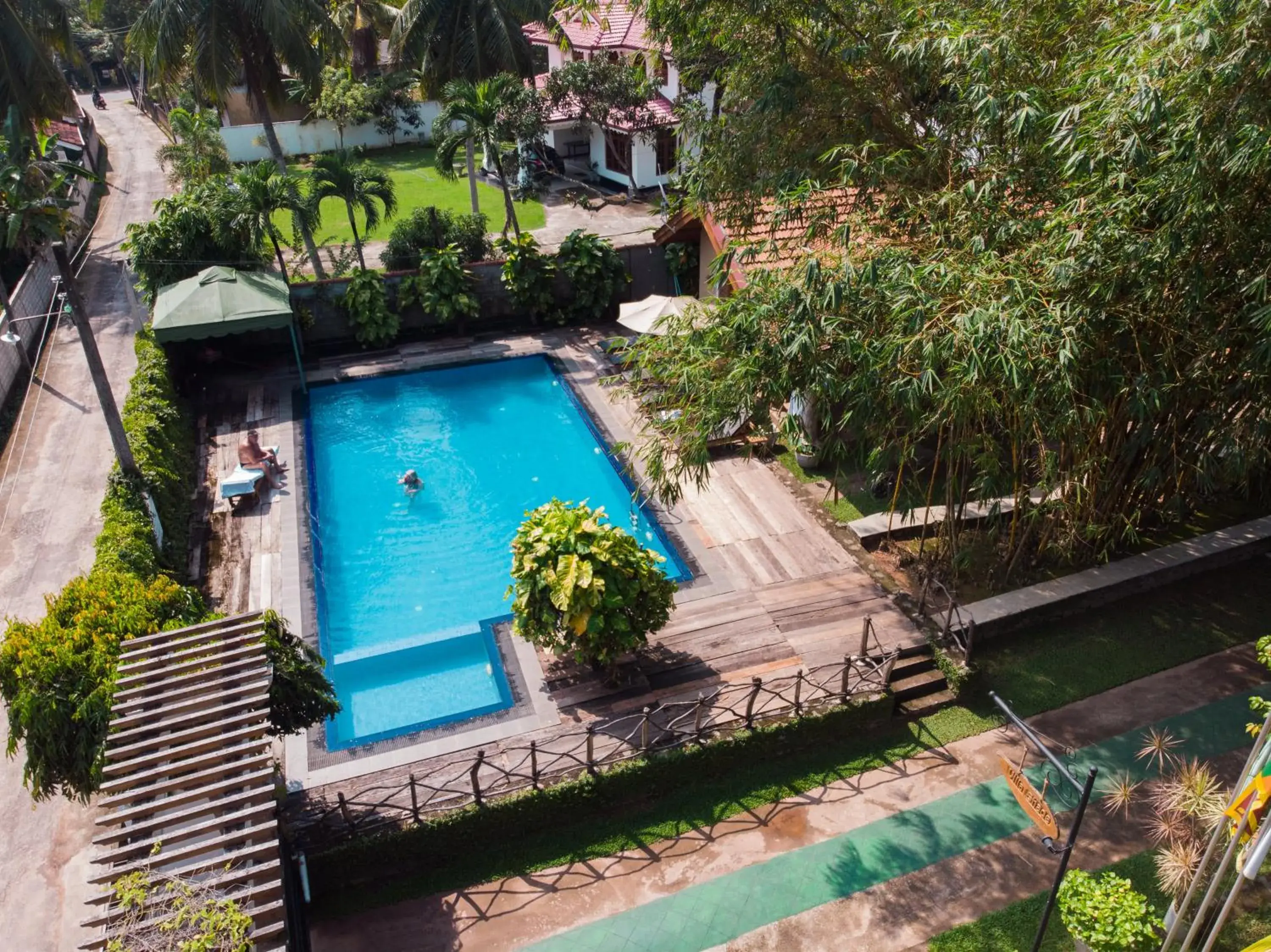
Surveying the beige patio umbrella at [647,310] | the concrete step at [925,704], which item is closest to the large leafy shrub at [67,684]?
the concrete step at [925,704]

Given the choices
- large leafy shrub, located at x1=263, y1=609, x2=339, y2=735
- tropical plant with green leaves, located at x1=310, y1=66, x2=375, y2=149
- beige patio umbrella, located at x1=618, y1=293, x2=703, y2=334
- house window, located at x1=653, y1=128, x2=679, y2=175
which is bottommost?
large leafy shrub, located at x1=263, y1=609, x2=339, y2=735

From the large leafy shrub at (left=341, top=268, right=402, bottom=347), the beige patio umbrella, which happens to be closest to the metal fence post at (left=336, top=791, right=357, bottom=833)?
the beige patio umbrella

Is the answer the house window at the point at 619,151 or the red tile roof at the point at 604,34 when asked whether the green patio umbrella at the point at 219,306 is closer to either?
the red tile roof at the point at 604,34

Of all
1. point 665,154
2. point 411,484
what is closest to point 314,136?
point 665,154

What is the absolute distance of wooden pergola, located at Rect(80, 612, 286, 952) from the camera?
6934 mm

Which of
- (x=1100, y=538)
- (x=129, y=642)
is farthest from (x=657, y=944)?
(x=1100, y=538)

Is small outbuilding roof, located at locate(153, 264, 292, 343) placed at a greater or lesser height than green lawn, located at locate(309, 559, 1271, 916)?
greater

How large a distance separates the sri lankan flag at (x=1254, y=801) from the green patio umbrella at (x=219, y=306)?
17.4m

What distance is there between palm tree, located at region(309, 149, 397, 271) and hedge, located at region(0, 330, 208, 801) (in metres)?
9.78

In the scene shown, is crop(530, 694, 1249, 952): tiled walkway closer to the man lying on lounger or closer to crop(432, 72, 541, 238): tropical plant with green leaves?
the man lying on lounger

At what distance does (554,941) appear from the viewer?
8906mm

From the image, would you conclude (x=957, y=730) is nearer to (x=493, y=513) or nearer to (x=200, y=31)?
(x=493, y=513)

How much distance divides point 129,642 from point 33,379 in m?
14.7

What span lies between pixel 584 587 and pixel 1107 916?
5978mm
